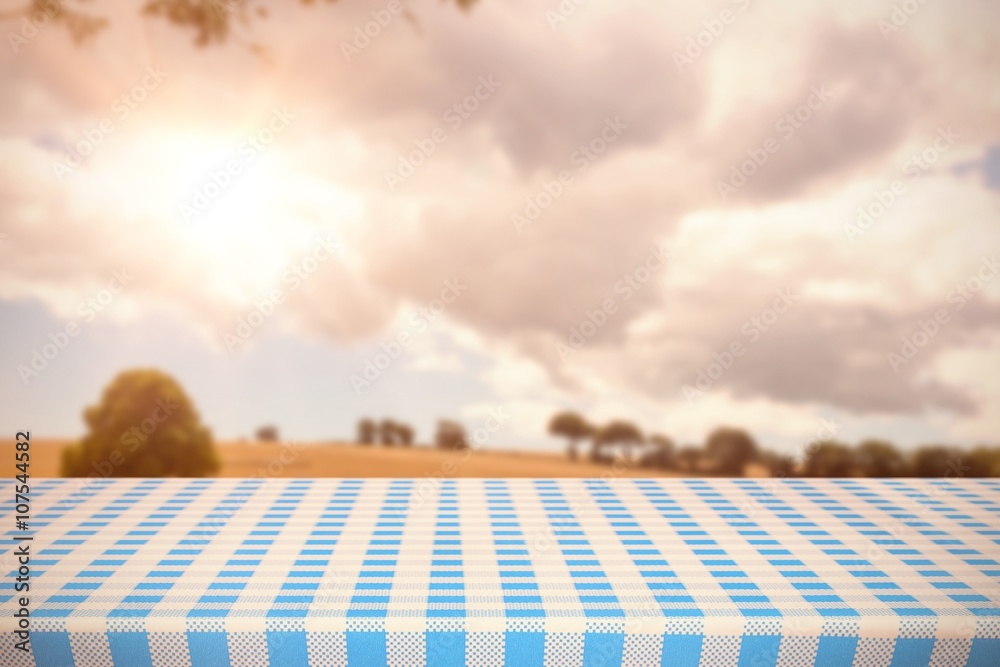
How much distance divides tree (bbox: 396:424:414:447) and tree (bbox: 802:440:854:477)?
1.78 m

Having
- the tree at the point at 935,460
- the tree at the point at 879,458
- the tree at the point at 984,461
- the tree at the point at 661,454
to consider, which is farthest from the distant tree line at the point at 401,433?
the tree at the point at 984,461

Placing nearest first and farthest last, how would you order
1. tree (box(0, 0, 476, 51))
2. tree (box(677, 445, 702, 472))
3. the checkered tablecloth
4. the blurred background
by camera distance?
1. the checkered tablecloth
2. tree (box(0, 0, 476, 51))
3. the blurred background
4. tree (box(677, 445, 702, 472))

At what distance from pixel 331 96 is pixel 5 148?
1.40m

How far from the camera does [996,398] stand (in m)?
3.57

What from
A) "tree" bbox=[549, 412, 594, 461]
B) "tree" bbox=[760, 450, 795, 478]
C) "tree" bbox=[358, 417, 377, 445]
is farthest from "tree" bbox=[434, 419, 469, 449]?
"tree" bbox=[760, 450, 795, 478]

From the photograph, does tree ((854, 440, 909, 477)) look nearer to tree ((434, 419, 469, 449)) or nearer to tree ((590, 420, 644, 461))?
tree ((590, 420, 644, 461))

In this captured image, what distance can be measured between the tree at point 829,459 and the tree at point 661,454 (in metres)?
0.62

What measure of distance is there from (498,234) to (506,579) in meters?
2.21

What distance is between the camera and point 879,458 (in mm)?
3590

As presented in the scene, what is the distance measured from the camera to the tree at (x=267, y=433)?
3.47m

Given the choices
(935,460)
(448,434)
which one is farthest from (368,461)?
(935,460)

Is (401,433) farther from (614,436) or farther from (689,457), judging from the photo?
(689,457)

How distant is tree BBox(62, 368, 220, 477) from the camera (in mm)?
3514

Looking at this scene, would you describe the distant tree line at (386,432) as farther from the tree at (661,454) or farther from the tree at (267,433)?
the tree at (661,454)
